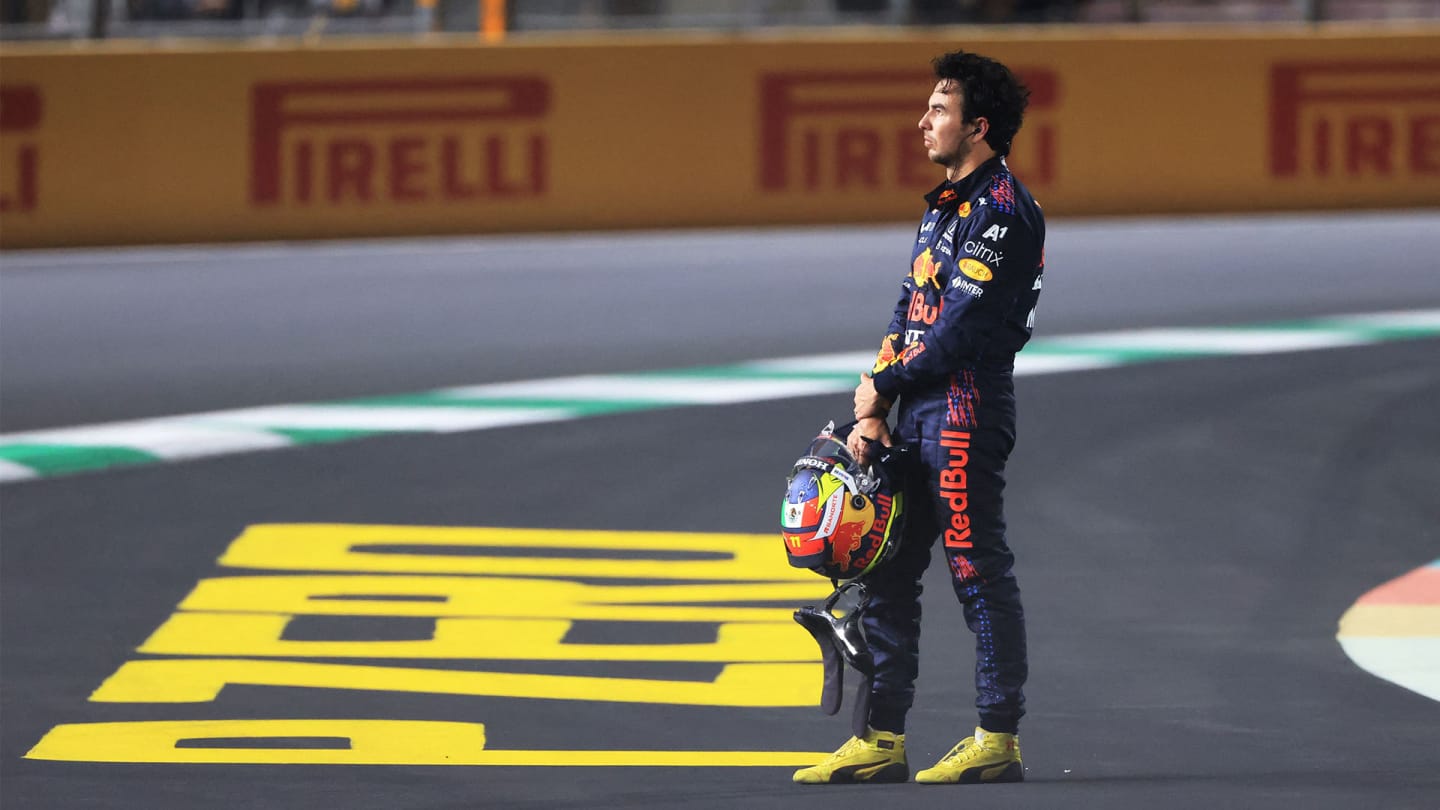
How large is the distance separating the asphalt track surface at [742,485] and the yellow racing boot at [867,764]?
0.20ft

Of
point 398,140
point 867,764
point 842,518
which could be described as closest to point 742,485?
point 867,764

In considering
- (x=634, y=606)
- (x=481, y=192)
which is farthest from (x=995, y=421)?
(x=481, y=192)

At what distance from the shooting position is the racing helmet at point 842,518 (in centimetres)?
528

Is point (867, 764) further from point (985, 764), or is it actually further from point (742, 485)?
point (742, 485)

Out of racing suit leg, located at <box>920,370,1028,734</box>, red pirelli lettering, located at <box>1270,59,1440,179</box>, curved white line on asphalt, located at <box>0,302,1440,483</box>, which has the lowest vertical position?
curved white line on asphalt, located at <box>0,302,1440,483</box>

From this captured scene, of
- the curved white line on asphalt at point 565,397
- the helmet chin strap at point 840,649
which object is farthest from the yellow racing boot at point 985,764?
the curved white line on asphalt at point 565,397

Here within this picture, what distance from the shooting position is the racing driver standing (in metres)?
5.29

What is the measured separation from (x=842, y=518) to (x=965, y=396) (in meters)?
0.40

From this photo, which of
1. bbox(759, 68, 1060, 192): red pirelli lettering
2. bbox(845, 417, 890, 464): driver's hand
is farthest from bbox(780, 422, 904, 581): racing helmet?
bbox(759, 68, 1060, 192): red pirelli lettering

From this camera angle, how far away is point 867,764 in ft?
18.2

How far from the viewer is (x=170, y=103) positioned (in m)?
15.7

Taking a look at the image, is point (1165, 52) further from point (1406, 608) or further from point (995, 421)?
point (995, 421)

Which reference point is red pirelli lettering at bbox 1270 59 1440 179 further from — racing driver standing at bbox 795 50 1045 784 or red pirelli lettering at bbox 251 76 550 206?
racing driver standing at bbox 795 50 1045 784

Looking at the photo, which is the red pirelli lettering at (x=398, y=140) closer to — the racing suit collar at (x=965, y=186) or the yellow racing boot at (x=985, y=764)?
the racing suit collar at (x=965, y=186)
